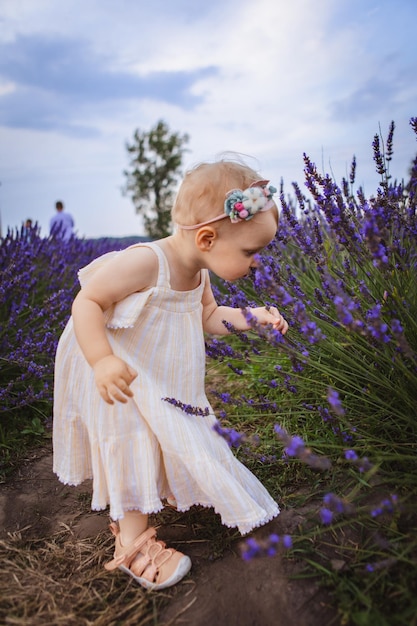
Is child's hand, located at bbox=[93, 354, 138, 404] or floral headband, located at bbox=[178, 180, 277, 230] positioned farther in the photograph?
floral headband, located at bbox=[178, 180, 277, 230]

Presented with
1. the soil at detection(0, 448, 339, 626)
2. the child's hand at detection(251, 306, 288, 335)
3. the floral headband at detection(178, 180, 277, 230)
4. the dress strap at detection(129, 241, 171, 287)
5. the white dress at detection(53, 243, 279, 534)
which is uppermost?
the floral headband at detection(178, 180, 277, 230)

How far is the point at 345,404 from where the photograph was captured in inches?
64.2

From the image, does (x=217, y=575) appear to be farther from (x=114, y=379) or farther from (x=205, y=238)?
(x=205, y=238)

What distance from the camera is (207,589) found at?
1250mm

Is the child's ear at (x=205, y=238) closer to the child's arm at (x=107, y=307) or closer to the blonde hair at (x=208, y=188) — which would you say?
the blonde hair at (x=208, y=188)

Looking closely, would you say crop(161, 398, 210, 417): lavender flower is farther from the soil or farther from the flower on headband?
the flower on headband

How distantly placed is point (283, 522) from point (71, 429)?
692 millimetres

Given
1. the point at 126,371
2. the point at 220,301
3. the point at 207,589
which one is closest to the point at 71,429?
the point at 126,371

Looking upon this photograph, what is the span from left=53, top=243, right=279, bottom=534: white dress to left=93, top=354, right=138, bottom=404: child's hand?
0.16m

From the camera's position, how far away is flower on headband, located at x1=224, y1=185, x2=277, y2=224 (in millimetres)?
1350

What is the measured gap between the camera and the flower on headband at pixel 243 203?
4.43 ft

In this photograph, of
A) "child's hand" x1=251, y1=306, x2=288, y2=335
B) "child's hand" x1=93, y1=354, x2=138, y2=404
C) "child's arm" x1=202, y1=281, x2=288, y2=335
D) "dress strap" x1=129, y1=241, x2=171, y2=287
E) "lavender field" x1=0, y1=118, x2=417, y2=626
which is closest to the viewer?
"lavender field" x1=0, y1=118, x2=417, y2=626

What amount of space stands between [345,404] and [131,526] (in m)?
0.78

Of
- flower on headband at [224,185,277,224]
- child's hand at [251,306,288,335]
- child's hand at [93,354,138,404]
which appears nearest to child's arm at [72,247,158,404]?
child's hand at [93,354,138,404]
